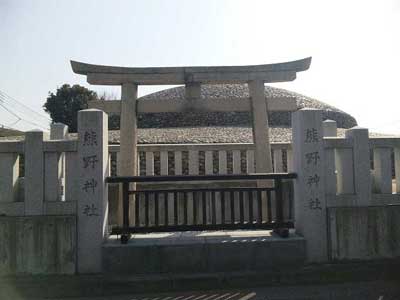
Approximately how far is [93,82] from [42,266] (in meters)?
3.86

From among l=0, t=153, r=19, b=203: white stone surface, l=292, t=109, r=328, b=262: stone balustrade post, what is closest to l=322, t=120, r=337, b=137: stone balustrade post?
l=292, t=109, r=328, b=262: stone balustrade post

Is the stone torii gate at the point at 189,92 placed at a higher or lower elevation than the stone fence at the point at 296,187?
higher

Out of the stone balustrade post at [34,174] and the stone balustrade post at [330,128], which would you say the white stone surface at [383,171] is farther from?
the stone balustrade post at [34,174]

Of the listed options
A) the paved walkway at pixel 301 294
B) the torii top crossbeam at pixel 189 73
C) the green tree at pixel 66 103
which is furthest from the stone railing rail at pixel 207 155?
the green tree at pixel 66 103

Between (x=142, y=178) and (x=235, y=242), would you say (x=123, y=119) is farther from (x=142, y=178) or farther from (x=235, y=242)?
(x=235, y=242)

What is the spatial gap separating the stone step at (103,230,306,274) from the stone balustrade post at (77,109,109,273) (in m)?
0.18

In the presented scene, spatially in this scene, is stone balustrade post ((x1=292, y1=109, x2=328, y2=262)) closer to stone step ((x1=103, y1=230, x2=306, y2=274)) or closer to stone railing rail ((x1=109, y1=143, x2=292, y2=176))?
stone step ((x1=103, y1=230, x2=306, y2=274))

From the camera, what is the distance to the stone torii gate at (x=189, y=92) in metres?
7.86

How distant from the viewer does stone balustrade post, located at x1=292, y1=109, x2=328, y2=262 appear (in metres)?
5.74

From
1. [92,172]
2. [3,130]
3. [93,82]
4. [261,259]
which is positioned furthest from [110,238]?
[3,130]

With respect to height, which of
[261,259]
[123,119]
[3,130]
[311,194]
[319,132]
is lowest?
[261,259]

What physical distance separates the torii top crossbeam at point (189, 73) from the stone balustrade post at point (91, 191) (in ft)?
7.98

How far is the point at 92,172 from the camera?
219 inches

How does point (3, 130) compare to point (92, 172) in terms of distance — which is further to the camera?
point (3, 130)
